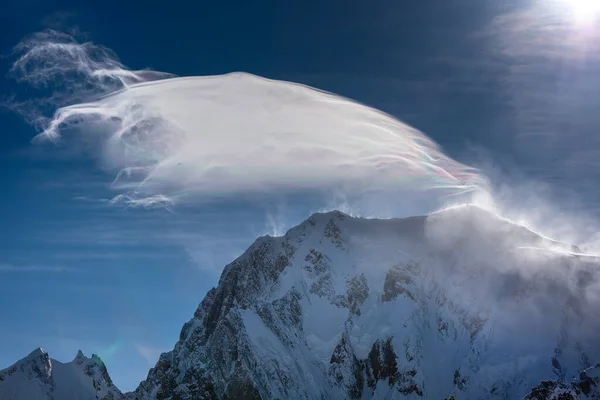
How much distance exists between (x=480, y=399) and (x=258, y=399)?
6556cm

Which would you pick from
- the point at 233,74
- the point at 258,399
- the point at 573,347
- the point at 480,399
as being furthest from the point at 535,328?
the point at 233,74

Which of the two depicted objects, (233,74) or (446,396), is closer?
(233,74)

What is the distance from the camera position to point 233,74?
92.3 m

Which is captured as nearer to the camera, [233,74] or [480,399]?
[233,74]

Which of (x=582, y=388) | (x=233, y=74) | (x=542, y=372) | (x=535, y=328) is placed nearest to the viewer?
(x=233, y=74)

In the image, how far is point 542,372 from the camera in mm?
187625

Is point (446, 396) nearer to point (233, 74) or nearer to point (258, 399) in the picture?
point (258, 399)

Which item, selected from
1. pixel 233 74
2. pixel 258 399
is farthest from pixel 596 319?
pixel 233 74

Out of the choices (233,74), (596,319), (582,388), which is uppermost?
(233,74)

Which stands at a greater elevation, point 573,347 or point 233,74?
point 233,74

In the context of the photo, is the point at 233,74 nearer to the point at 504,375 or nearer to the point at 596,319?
the point at 504,375

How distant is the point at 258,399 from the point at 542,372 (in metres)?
83.2

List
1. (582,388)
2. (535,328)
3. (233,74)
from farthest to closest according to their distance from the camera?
(535,328), (582,388), (233,74)

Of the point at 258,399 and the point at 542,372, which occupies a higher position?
the point at 258,399
